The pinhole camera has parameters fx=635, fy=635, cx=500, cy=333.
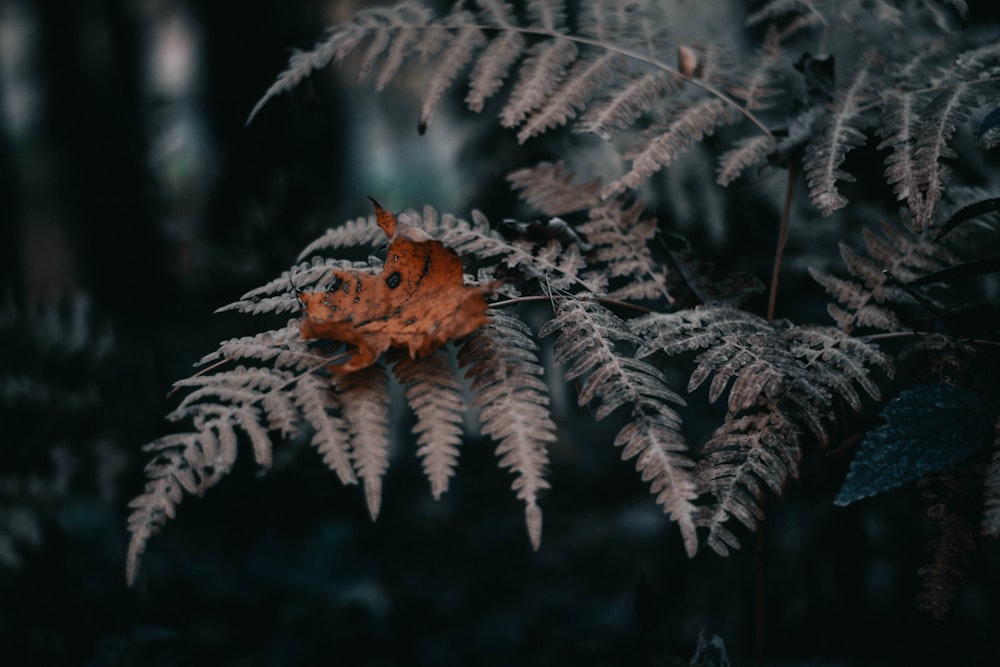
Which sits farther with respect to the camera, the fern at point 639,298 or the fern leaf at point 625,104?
the fern leaf at point 625,104

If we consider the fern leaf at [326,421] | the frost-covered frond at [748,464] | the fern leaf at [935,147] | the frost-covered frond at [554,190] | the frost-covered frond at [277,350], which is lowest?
the frost-covered frond at [748,464]

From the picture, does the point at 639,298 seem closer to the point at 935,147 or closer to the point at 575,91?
the point at 575,91

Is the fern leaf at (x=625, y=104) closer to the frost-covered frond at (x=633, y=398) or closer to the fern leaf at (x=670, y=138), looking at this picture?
the fern leaf at (x=670, y=138)

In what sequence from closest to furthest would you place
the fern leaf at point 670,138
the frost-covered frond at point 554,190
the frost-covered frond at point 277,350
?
the frost-covered frond at point 277,350
the fern leaf at point 670,138
the frost-covered frond at point 554,190

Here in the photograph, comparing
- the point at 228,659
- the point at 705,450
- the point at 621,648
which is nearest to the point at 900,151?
the point at 705,450

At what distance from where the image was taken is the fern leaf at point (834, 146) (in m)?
0.88

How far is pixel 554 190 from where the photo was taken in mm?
1164

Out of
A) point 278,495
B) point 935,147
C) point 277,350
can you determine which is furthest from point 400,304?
point 278,495

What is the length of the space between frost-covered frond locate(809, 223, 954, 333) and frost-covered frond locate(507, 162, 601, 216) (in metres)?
0.39

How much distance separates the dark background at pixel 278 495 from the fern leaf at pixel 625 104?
650 millimetres

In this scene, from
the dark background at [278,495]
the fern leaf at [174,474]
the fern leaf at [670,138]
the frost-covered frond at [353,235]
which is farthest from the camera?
the dark background at [278,495]

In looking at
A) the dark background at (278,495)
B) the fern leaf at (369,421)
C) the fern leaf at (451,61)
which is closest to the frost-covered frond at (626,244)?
the fern leaf at (451,61)

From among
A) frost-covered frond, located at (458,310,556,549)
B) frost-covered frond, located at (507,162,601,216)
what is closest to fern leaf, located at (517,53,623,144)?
frost-covered frond, located at (507,162,601,216)

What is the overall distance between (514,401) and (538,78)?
1.94 feet
